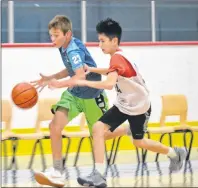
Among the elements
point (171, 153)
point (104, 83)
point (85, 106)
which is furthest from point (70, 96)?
point (171, 153)

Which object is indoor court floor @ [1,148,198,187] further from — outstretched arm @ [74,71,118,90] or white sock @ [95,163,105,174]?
Answer: outstretched arm @ [74,71,118,90]

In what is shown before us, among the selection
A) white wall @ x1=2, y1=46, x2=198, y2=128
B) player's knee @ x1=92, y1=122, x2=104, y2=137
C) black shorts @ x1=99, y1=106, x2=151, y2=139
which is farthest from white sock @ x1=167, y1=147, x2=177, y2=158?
white wall @ x1=2, y1=46, x2=198, y2=128

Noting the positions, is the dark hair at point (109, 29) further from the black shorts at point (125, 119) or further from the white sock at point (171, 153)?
the white sock at point (171, 153)

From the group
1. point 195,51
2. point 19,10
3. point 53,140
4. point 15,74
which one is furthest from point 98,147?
point 19,10

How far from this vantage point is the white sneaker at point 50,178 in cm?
486

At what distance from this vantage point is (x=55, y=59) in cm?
838

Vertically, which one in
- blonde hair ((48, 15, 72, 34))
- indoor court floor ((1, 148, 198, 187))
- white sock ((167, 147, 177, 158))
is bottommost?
indoor court floor ((1, 148, 198, 187))

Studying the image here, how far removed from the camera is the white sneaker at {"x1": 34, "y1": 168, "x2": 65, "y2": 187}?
4.86 meters

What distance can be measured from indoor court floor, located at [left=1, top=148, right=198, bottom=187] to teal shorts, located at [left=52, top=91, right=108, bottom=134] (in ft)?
1.82

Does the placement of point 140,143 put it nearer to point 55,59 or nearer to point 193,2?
point 55,59

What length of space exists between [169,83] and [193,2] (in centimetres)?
215

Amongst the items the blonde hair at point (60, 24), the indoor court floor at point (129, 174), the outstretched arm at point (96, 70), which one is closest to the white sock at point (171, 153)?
the indoor court floor at point (129, 174)

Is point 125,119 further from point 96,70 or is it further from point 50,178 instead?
point 50,178

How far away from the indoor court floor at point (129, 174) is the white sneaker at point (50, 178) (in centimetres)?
19
